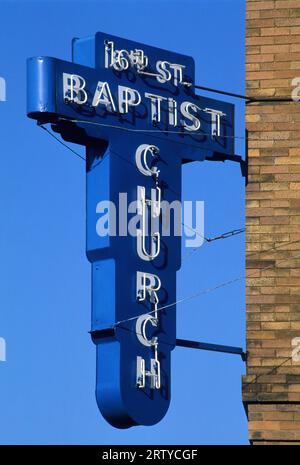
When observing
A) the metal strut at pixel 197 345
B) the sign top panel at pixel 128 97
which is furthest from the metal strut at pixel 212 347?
the sign top panel at pixel 128 97

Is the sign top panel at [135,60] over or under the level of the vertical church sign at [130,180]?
over

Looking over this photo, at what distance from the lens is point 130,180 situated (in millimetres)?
Answer: 32938

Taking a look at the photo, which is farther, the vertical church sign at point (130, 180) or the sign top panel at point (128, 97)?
the sign top panel at point (128, 97)

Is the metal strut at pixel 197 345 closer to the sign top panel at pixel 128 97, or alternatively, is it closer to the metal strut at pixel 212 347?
the metal strut at pixel 212 347

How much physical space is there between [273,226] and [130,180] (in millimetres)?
1807

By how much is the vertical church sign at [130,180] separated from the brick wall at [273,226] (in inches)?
32.4

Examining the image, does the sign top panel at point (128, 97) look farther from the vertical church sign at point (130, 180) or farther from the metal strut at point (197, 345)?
the metal strut at point (197, 345)

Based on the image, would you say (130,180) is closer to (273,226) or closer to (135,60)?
(135,60)

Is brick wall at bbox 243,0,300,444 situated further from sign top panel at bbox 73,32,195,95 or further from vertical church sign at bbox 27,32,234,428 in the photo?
sign top panel at bbox 73,32,195,95

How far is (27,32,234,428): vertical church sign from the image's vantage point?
3238 cm

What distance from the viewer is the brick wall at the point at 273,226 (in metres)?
32.4

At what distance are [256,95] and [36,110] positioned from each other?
9.25 ft

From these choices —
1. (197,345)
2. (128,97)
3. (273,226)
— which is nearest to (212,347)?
(197,345)
